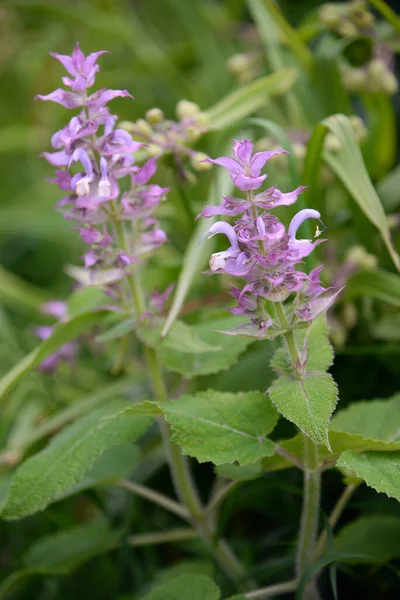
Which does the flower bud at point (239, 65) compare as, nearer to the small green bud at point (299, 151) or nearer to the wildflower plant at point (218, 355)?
the wildflower plant at point (218, 355)

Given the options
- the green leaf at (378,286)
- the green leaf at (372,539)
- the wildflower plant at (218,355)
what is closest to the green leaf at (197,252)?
the wildflower plant at (218,355)

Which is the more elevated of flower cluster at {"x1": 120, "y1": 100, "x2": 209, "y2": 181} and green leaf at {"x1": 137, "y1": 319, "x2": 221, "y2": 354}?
flower cluster at {"x1": 120, "y1": 100, "x2": 209, "y2": 181}

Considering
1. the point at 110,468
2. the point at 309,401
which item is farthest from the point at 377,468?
the point at 110,468

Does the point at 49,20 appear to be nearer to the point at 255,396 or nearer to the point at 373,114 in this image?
the point at 373,114

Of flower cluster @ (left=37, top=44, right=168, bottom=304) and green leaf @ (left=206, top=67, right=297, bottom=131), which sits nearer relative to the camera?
flower cluster @ (left=37, top=44, right=168, bottom=304)

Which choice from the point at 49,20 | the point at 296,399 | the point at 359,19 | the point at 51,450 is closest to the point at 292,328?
the point at 296,399

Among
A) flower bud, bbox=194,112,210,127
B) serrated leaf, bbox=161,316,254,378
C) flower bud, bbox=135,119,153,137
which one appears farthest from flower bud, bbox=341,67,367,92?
serrated leaf, bbox=161,316,254,378

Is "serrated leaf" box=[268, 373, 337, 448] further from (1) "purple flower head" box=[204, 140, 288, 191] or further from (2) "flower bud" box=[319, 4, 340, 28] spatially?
(2) "flower bud" box=[319, 4, 340, 28]

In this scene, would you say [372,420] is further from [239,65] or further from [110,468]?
[239,65]
